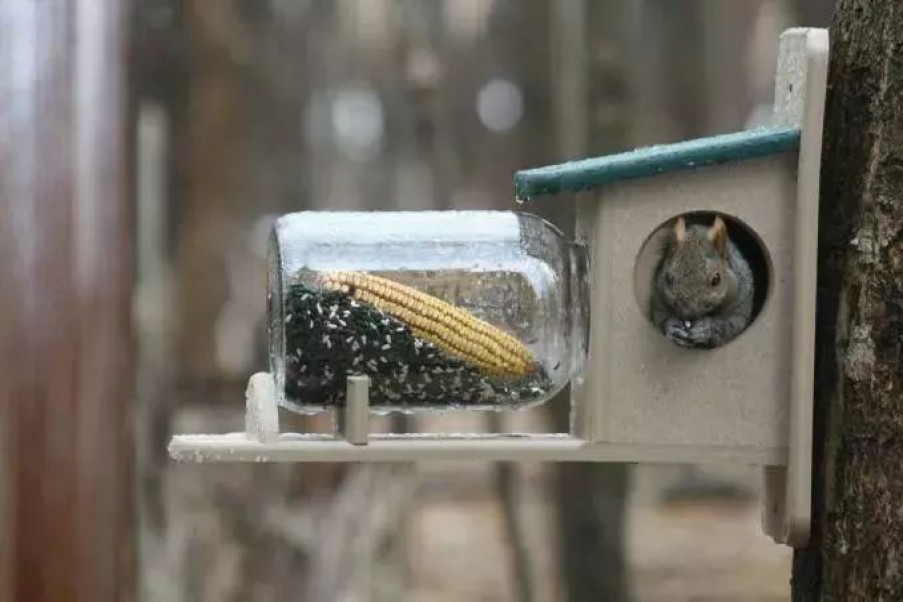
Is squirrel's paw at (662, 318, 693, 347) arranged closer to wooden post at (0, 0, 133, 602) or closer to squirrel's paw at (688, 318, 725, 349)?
squirrel's paw at (688, 318, 725, 349)

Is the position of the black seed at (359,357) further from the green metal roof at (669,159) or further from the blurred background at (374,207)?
the blurred background at (374,207)

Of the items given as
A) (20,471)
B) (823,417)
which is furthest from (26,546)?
(823,417)

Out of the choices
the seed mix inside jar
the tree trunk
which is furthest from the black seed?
the tree trunk

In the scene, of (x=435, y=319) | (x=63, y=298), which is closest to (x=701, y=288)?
(x=435, y=319)

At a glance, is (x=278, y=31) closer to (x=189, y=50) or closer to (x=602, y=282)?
(x=189, y=50)

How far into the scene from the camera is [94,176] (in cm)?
126

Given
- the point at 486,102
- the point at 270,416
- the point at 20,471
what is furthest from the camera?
the point at 486,102

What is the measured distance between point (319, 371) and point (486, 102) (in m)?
0.63

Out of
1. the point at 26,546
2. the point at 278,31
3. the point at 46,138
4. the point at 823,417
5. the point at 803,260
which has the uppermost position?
the point at 278,31

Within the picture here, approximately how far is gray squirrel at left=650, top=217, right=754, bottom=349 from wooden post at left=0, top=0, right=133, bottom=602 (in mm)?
676

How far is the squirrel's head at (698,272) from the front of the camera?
77 cm

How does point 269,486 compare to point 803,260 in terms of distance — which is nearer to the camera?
point 803,260

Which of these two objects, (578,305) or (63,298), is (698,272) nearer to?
(578,305)

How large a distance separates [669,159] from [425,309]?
0.18 m
